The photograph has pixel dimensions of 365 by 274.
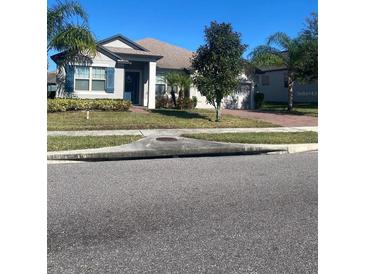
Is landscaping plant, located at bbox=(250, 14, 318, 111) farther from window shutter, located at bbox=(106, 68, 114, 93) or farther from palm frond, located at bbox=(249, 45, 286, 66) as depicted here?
window shutter, located at bbox=(106, 68, 114, 93)

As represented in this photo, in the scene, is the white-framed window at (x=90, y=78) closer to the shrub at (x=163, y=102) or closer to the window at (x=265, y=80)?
the shrub at (x=163, y=102)

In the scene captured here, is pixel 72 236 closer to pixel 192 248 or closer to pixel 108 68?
pixel 192 248

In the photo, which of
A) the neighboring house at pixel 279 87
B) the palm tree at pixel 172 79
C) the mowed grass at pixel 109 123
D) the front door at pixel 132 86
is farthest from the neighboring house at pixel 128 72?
the neighboring house at pixel 279 87

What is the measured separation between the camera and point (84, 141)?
11.0 m

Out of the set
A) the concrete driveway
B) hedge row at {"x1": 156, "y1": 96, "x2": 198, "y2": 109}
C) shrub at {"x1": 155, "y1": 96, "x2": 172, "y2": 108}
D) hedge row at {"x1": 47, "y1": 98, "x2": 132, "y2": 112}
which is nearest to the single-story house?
shrub at {"x1": 155, "y1": 96, "x2": 172, "y2": 108}

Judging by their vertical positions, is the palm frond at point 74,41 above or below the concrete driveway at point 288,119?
above

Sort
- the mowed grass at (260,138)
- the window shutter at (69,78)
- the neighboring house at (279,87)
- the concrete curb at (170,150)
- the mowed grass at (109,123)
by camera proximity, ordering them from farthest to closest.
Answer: the neighboring house at (279,87), the window shutter at (69,78), the mowed grass at (109,123), the mowed grass at (260,138), the concrete curb at (170,150)

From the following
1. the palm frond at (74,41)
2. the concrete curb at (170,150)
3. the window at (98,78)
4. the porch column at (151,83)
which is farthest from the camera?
the porch column at (151,83)

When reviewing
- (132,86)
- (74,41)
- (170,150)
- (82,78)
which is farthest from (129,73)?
(170,150)

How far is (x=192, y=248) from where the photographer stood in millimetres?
3742

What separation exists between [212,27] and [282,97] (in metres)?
21.9

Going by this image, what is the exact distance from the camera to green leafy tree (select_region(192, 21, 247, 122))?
17516 mm

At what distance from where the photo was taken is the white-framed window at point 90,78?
2147 centimetres

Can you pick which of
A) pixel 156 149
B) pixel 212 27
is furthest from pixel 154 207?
pixel 212 27
